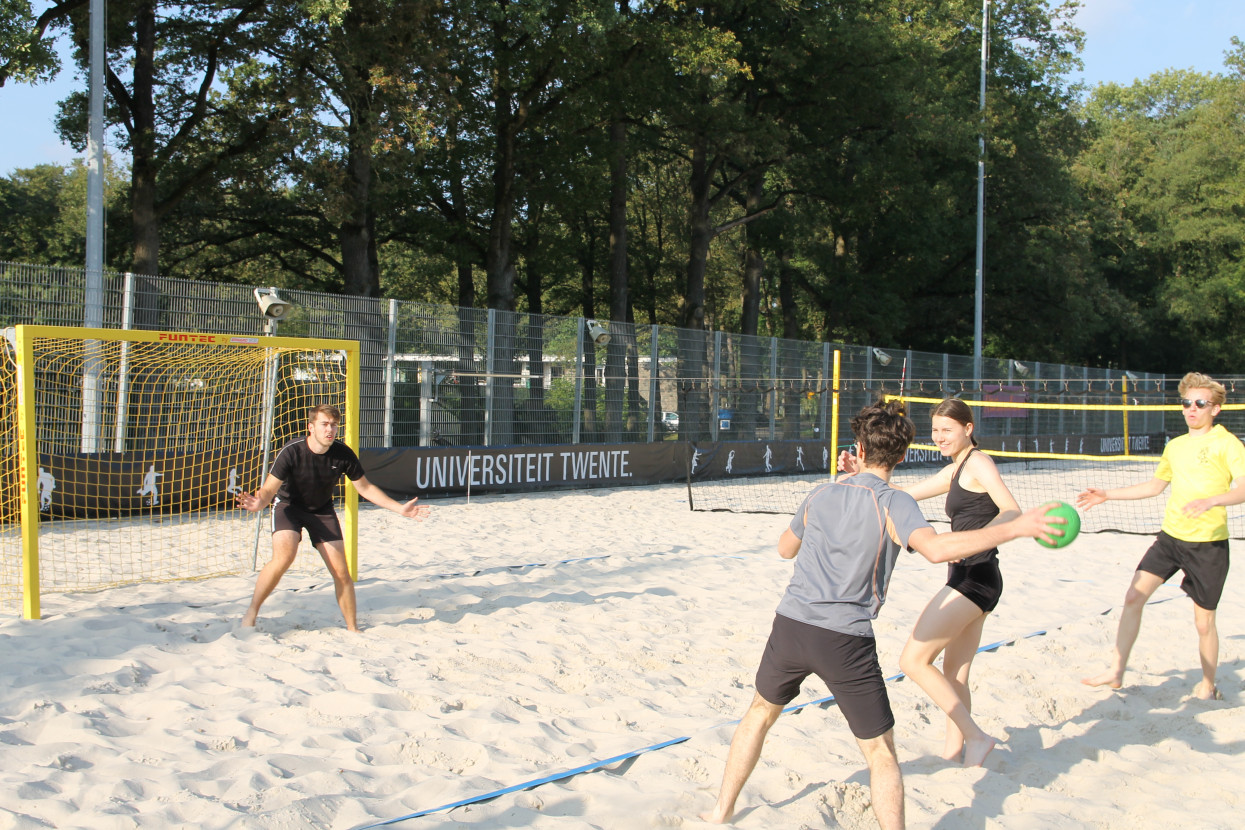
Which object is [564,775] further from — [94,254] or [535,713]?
[94,254]

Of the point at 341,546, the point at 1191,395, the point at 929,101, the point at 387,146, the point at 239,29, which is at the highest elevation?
the point at 929,101

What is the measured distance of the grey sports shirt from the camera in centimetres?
327

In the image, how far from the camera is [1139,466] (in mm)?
24391

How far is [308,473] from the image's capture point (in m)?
5.89

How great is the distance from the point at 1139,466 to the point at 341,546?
78.1 ft

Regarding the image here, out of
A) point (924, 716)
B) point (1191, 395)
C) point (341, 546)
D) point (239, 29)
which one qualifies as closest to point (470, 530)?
point (341, 546)

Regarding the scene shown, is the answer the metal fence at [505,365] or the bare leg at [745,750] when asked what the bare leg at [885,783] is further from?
the metal fence at [505,365]

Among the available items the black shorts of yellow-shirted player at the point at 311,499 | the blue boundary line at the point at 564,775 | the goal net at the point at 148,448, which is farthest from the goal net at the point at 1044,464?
the goal net at the point at 148,448

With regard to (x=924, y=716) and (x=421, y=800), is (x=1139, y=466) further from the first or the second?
(x=421, y=800)

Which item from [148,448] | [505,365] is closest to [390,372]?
[505,365]

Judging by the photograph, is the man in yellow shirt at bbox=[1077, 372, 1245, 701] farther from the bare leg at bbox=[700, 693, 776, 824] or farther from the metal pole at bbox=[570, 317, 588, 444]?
the metal pole at bbox=[570, 317, 588, 444]

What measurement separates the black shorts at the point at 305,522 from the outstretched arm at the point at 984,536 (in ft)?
12.9

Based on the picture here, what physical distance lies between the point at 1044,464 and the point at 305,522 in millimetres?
22706

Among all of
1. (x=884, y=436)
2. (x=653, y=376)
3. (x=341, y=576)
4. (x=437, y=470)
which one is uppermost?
(x=653, y=376)
